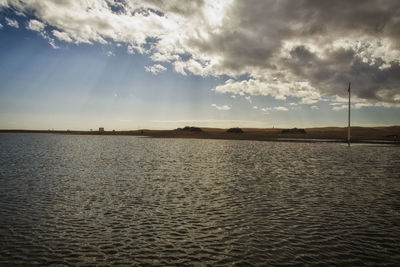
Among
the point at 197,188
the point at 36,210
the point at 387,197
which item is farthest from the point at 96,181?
the point at 387,197

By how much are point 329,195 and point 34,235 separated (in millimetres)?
16880

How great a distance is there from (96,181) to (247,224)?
14926 mm

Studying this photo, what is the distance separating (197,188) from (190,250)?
962 cm

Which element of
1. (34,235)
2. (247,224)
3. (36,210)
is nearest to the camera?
(34,235)

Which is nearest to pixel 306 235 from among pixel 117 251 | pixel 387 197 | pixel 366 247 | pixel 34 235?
pixel 366 247

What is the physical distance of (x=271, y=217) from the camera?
39.9 ft

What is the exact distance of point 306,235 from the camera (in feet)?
32.7

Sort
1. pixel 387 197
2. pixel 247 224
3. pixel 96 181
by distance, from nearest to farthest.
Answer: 1. pixel 247 224
2. pixel 387 197
3. pixel 96 181

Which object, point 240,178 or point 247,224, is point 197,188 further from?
point 247,224

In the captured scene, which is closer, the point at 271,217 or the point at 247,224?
the point at 247,224

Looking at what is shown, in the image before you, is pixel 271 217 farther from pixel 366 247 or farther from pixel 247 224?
pixel 366 247

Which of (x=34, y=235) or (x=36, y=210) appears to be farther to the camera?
(x=36, y=210)

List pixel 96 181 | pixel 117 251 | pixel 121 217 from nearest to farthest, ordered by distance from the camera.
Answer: pixel 117 251 → pixel 121 217 → pixel 96 181

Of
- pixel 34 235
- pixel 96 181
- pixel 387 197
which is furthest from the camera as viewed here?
pixel 96 181
